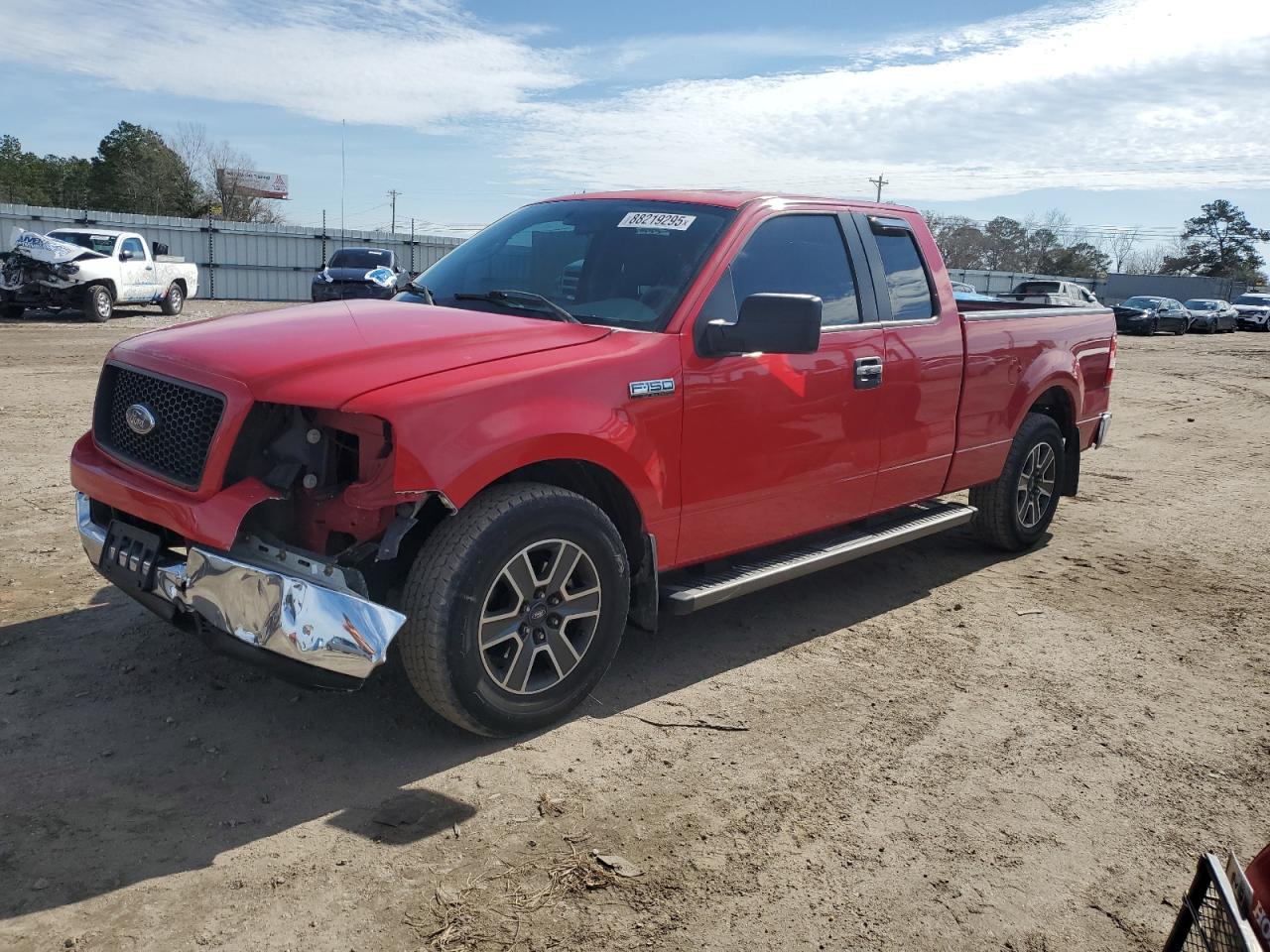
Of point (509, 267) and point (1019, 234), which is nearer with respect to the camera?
point (509, 267)

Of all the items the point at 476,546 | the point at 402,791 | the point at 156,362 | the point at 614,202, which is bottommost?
the point at 402,791

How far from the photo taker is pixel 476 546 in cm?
339

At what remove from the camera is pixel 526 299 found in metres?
4.35

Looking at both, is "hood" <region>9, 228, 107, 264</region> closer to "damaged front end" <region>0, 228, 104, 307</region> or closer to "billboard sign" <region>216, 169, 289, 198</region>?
"damaged front end" <region>0, 228, 104, 307</region>

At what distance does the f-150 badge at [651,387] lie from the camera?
12.7 ft

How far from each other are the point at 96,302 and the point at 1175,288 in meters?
64.0


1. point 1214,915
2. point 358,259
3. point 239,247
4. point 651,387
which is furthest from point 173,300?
point 1214,915

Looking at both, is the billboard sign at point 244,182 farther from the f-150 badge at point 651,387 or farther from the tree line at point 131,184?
the f-150 badge at point 651,387

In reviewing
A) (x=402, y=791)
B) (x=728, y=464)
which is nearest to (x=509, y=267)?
(x=728, y=464)

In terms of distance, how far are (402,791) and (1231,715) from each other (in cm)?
333

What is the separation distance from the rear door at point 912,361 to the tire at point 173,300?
20.2m

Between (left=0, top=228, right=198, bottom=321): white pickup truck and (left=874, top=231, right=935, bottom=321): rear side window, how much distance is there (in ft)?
60.1

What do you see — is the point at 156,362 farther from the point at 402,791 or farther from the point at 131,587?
the point at 402,791

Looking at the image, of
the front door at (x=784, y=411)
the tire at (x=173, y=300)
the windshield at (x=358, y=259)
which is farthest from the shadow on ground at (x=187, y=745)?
the windshield at (x=358, y=259)
